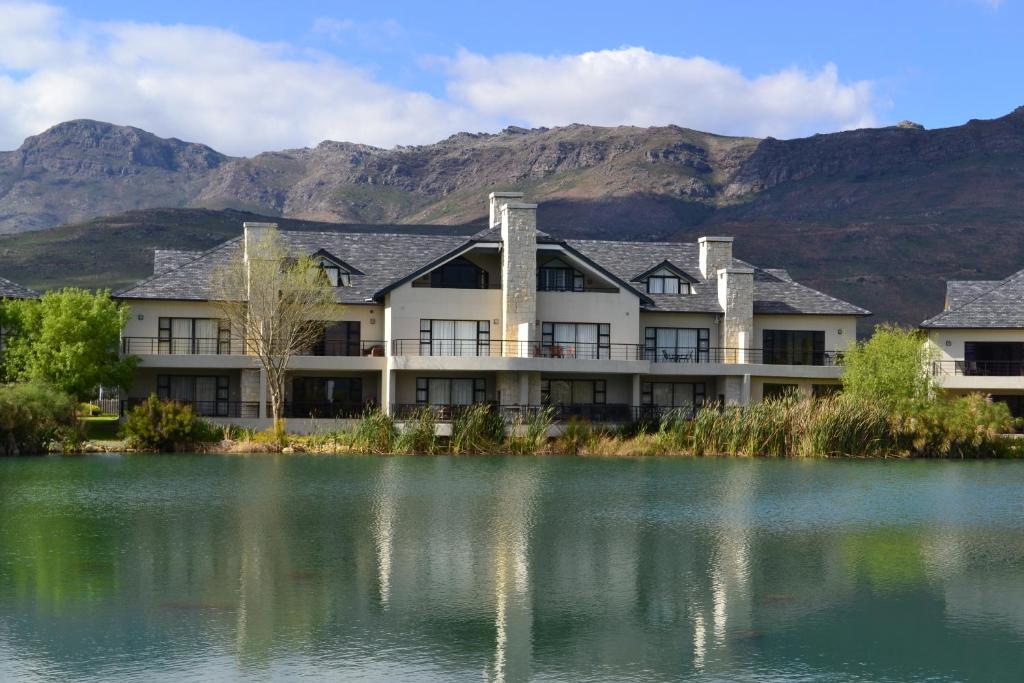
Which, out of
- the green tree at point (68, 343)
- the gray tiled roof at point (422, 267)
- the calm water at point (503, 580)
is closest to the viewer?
the calm water at point (503, 580)

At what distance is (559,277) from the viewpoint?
5122 cm

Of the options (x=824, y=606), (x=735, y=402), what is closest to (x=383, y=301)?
(x=735, y=402)

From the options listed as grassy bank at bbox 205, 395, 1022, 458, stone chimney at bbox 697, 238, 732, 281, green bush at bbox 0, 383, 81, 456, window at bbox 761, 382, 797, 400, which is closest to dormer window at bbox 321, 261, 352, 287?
grassy bank at bbox 205, 395, 1022, 458

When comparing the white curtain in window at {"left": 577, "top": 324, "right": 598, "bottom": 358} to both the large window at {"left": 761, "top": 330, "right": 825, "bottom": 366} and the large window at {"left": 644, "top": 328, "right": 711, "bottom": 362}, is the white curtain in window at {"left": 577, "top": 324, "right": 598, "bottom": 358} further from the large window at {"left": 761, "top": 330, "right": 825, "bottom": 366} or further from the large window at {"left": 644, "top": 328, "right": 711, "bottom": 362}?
the large window at {"left": 761, "top": 330, "right": 825, "bottom": 366}

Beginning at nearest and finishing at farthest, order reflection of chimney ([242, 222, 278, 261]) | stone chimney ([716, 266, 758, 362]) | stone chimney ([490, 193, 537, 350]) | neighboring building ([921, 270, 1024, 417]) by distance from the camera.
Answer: reflection of chimney ([242, 222, 278, 261]) → stone chimney ([490, 193, 537, 350]) → stone chimney ([716, 266, 758, 362]) → neighboring building ([921, 270, 1024, 417])

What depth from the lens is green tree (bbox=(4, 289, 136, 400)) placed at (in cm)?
4438

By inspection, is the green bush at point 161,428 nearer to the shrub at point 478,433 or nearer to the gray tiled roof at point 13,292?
the shrub at point 478,433

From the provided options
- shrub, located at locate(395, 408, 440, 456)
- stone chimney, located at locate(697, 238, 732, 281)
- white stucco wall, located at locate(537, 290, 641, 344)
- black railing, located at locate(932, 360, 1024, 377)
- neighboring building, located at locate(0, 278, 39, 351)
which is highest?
stone chimney, located at locate(697, 238, 732, 281)

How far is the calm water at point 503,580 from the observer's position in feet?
→ 47.1

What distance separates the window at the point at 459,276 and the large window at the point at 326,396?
17.3 ft

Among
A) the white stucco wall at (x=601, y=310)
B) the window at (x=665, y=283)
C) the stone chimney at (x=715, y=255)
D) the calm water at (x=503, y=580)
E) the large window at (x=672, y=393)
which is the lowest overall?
the calm water at (x=503, y=580)

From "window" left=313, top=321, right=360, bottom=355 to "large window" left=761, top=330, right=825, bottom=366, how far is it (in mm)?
17002

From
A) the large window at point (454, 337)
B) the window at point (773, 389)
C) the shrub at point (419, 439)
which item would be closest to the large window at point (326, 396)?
the large window at point (454, 337)

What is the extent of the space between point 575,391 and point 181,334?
51.2 ft
